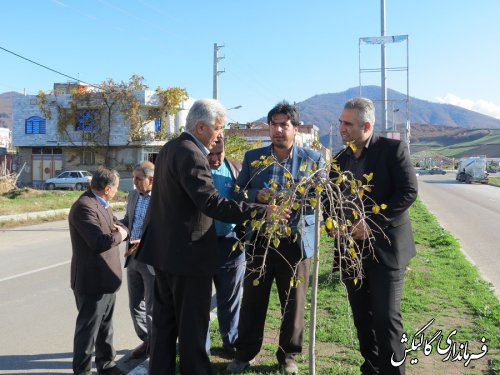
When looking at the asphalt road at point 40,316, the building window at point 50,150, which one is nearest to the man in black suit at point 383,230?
the asphalt road at point 40,316

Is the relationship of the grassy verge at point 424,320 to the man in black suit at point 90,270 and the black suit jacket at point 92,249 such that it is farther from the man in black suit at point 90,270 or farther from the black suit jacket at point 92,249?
the black suit jacket at point 92,249

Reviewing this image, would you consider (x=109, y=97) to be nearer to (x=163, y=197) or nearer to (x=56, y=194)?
(x=56, y=194)

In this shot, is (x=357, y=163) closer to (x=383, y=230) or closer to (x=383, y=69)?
(x=383, y=230)

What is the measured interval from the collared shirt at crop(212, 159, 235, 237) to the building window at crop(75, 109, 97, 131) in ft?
121

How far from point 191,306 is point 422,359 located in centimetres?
228

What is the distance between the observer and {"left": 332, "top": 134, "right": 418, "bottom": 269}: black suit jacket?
11.6 ft

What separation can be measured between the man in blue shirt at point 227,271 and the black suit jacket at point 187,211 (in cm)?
110

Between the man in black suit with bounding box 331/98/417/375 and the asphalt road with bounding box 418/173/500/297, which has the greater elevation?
the man in black suit with bounding box 331/98/417/375

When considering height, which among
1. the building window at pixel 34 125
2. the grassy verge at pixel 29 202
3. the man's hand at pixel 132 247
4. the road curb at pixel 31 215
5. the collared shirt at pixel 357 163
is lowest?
the road curb at pixel 31 215

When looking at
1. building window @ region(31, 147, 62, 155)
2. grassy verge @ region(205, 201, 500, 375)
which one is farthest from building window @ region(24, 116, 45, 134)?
grassy verge @ region(205, 201, 500, 375)

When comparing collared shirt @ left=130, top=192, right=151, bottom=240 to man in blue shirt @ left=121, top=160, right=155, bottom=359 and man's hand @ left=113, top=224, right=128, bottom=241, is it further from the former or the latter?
man's hand @ left=113, top=224, right=128, bottom=241

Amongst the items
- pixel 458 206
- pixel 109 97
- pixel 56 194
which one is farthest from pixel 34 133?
pixel 458 206

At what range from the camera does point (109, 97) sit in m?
38.6

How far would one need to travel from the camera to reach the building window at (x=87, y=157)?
131 ft
